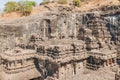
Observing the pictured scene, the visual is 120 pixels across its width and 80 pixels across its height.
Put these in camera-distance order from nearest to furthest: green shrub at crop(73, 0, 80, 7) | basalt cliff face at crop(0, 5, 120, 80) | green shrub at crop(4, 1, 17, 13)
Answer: basalt cliff face at crop(0, 5, 120, 80), green shrub at crop(4, 1, 17, 13), green shrub at crop(73, 0, 80, 7)

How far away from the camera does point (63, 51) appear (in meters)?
15.9

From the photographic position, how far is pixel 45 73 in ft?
54.8

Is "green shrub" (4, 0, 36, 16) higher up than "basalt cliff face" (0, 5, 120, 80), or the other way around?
"green shrub" (4, 0, 36, 16)

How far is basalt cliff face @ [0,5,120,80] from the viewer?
1586 cm

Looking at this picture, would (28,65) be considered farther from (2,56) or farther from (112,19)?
(112,19)

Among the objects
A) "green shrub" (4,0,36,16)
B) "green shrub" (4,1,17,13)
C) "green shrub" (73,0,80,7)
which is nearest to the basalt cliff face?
"green shrub" (4,0,36,16)

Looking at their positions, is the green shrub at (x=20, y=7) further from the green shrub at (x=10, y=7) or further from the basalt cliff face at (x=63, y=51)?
the basalt cliff face at (x=63, y=51)

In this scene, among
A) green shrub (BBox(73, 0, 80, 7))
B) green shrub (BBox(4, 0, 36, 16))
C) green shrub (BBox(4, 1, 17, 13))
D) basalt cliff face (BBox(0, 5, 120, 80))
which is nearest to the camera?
basalt cliff face (BBox(0, 5, 120, 80))

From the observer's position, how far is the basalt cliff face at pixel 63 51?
15.9 meters

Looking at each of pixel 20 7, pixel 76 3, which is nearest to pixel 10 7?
pixel 20 7

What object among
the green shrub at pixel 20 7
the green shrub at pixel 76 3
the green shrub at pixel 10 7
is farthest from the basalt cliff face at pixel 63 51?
the green shrub at pixel 76 3

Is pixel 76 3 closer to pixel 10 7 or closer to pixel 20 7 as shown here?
pixel 20 7

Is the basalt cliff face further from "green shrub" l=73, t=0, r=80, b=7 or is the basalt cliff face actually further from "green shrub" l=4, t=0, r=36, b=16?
"green shrub" l=73, t=0, r=80, b=7

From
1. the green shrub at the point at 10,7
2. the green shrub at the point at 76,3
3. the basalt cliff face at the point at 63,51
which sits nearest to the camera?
the basalt cliff face at the point at 63,51
